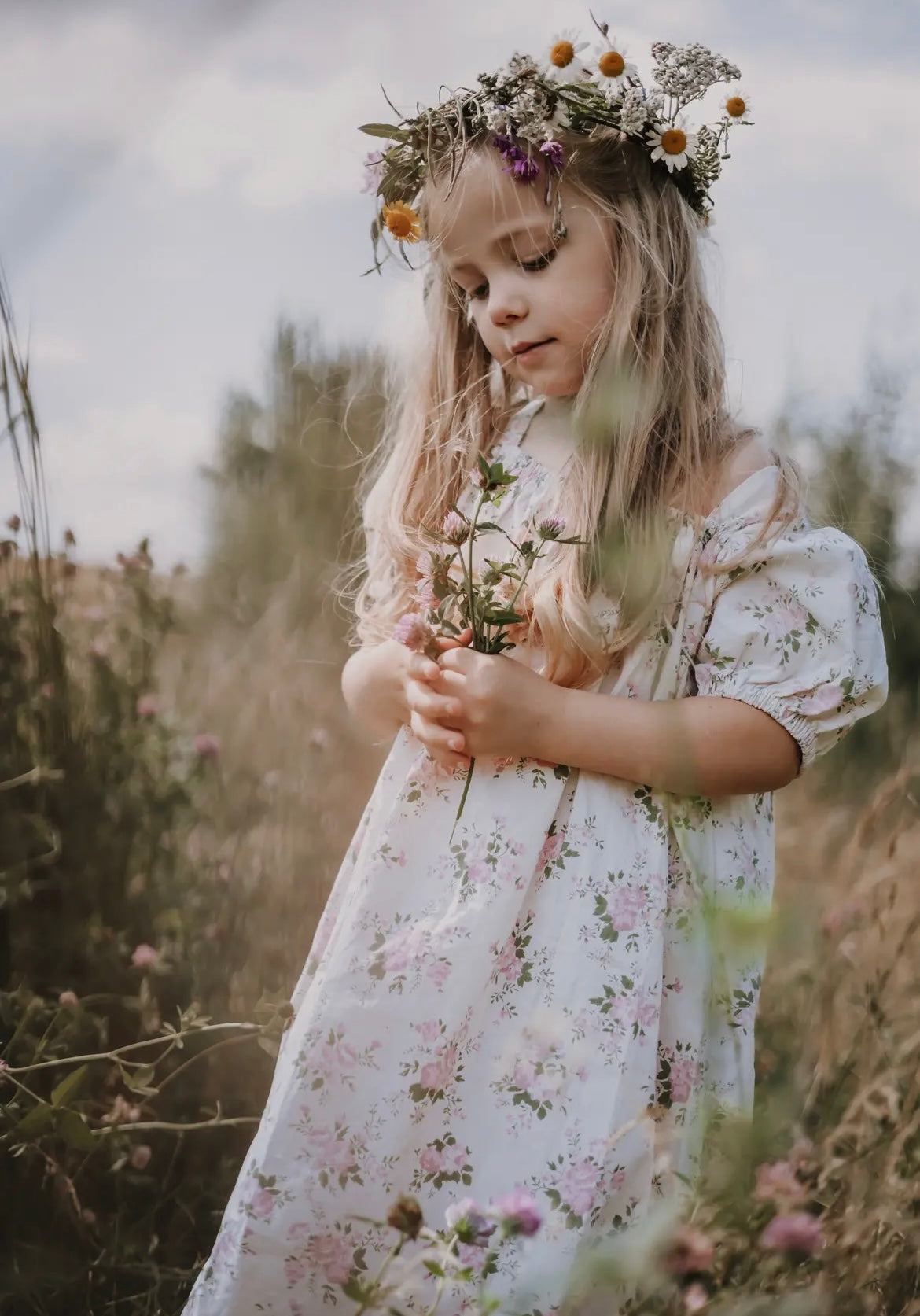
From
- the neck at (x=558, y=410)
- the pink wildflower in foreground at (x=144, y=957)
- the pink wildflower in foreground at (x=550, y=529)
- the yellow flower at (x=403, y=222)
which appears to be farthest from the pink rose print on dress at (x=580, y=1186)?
the yellow flower at (x=403, y=222)

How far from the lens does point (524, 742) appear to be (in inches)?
51.9

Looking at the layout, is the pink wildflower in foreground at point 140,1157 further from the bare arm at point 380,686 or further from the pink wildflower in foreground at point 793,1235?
the pink wildflower in foreground at point 793,1235

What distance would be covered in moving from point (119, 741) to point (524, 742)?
85 cm

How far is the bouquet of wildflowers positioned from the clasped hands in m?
0.02

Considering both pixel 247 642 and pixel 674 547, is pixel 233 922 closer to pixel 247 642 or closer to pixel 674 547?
pixel 247 642

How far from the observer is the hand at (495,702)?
1.30 m

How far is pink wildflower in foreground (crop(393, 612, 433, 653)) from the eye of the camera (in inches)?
51.7

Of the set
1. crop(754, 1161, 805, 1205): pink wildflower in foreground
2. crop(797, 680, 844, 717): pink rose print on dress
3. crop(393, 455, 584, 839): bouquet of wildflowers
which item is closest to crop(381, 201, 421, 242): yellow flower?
crop(393, 455, 584, 839): bouquet of wildflowers

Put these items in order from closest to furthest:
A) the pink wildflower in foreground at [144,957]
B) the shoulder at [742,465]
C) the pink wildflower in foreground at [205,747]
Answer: the shoulder at [742,465] < the pink wildflower in foreground at [144,957] < the pink wildflower in foreground at [205,747]

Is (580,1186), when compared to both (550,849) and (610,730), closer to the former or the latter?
(550,849)

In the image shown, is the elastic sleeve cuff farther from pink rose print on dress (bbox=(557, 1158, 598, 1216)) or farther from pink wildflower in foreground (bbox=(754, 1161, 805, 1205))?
pink wildflower in foreground (bbox=(754, 1161, 805, 1205))

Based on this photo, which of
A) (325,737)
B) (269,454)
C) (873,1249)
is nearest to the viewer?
(873,1249)

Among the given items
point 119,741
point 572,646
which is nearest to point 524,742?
point 572,646

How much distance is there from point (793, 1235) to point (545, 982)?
0.62m
